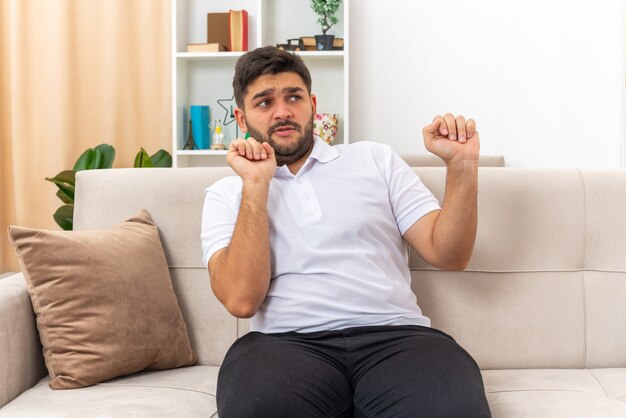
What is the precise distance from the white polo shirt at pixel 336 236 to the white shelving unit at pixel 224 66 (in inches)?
81.3

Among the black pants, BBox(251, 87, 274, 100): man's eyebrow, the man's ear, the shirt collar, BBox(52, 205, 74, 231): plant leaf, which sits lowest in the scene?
the black pants

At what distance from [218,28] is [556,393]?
9.38 ft

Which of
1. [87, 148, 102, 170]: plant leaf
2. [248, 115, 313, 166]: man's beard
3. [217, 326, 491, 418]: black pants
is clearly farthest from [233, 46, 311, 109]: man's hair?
[87, 148, 102, 170]: plant leaf

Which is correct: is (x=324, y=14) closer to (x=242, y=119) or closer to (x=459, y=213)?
(x=242, y=119)

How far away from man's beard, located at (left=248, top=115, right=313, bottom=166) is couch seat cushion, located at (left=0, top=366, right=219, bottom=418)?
542 millimetres

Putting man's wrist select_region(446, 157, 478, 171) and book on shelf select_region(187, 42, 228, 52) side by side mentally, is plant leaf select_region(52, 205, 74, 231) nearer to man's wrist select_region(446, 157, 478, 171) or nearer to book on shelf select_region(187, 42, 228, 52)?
book on shelf select_region(187, 42, 228, 52)

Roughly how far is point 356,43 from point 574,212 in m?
2.41

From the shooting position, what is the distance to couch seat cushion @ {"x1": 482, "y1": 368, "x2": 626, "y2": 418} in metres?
1.45

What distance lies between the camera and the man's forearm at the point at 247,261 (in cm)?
160

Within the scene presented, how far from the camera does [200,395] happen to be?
1587 millimetres

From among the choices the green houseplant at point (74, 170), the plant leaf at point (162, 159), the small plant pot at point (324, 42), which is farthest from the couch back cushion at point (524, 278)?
the small plant pot at point (324, 42)

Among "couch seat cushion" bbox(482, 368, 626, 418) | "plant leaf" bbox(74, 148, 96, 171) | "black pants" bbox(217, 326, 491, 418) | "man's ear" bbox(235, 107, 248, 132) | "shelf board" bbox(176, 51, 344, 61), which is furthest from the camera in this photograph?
"shelf board" bbox(176, 51, 344, 61)

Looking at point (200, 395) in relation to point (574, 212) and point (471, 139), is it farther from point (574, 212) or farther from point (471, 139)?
point (574, 212)

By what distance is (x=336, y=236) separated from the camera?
1.68m
